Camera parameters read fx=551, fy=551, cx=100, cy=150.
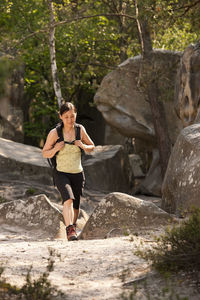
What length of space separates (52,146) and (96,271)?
240cm

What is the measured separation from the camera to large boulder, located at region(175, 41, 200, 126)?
1286 centimetres

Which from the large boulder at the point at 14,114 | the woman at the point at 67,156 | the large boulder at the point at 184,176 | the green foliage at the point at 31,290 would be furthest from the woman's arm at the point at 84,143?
the large boulder at the point at 14,114

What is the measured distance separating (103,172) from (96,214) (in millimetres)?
7833

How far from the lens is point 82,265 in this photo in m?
4.97

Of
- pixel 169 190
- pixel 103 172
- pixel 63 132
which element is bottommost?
pixel 103 172

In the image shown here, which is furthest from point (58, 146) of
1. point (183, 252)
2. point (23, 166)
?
Answer: point (23, 166)

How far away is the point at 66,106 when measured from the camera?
6.78m

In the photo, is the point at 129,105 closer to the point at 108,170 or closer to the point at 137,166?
the point at 108,170

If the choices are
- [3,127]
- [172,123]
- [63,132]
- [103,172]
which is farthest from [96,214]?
[3,127]

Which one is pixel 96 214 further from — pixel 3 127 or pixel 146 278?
pixel 3 127

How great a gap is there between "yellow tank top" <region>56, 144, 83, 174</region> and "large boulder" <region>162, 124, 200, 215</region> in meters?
1.51

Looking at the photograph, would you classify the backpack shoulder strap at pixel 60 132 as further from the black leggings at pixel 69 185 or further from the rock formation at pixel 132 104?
the rock formation at pixel 132 104

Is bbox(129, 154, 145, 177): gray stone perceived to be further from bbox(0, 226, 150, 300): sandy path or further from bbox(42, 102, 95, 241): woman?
bbox(0, 226, 150, 300): sandy path

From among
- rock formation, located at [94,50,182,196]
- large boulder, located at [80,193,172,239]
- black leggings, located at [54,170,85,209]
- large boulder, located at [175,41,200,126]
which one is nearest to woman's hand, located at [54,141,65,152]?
black leggings, located at [54,170,85,209]
